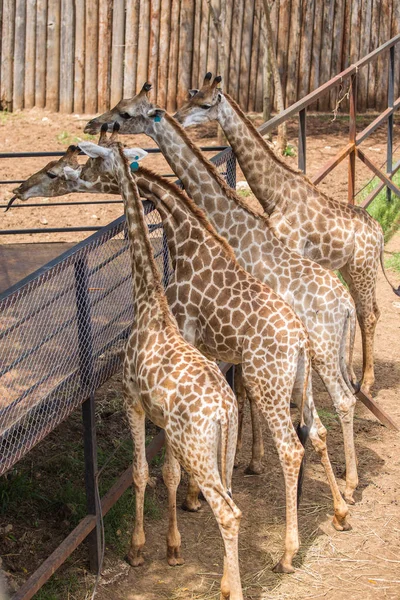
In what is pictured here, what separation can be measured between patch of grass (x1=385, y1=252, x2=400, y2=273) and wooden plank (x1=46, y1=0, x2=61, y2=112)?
5967mm

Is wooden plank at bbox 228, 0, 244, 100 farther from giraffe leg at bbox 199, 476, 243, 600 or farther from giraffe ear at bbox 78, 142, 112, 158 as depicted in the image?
giraffe leg at bbox 199, 476, 243, 600

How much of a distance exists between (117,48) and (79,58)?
0.54 m

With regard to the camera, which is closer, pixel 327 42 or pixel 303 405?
pixel 303 405

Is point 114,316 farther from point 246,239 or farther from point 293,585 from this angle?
point 293,585

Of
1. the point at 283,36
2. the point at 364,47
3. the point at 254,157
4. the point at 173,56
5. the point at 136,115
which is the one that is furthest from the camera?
the point at 364,47

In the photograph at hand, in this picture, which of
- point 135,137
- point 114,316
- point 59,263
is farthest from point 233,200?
point 135,137

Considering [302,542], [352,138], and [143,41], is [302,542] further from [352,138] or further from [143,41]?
[143,41]

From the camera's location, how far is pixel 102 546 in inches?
197

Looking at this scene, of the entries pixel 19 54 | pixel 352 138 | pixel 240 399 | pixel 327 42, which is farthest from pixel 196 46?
pixel 240 399

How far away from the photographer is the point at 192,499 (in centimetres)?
558

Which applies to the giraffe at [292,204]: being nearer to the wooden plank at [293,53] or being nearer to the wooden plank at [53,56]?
the wooden plank at [53,56]

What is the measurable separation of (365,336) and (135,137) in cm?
635

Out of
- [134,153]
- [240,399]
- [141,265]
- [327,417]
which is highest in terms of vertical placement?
[134,153]

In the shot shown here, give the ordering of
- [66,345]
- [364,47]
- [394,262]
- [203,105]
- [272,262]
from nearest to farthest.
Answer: [66,345], [272,262], [203,105], [394,262], [364,47]
